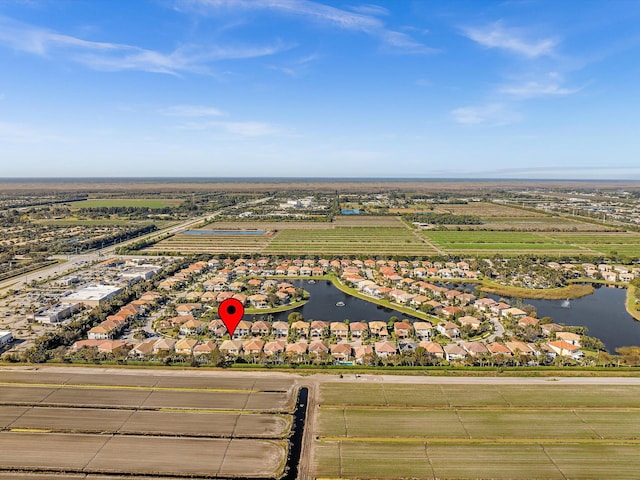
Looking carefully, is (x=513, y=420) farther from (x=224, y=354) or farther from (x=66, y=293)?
(x=66, y=293)

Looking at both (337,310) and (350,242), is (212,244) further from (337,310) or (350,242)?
(337,310)

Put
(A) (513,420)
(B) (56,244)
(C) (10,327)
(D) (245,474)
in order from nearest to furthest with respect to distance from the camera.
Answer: (D) (245,474) → (A) (513,420) → (C) (10,327) → (B) (56,244)

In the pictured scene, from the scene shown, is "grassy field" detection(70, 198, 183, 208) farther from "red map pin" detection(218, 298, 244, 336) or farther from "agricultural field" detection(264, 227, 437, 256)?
"red map pin" detection(218, 298, 244, 336)

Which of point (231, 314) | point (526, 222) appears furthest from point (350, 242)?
point (526, 222)

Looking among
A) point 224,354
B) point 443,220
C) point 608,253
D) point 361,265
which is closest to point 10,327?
point 224,354

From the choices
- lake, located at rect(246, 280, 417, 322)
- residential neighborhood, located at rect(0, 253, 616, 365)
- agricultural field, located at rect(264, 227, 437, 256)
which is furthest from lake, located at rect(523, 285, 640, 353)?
agricultural field, located at rect(264, 227, 437, 256)

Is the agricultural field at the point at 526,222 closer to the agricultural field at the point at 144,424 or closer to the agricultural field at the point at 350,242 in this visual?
the agricultural field at the point at 350,242
